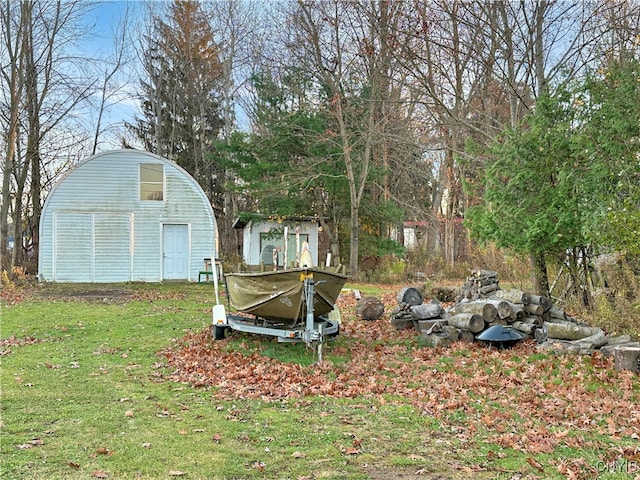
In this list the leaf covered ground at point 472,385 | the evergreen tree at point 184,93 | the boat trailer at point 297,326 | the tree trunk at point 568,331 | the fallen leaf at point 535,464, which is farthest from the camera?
the evergreen tree at point 184,93

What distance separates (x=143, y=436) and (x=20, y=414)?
4.81ft

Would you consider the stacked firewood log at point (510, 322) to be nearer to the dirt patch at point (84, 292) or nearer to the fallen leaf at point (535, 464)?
the fallen leaf at point (535, 464)

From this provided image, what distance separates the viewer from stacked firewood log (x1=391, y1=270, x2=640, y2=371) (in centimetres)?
808

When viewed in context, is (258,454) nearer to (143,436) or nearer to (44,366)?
(143,436)

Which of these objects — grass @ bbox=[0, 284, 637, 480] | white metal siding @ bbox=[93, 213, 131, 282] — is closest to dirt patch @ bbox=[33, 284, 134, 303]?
white metal siding @ bbox=[93, 213, 131, 282]

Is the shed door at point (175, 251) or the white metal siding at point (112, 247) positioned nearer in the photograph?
the white metal siding at point (112, 247)

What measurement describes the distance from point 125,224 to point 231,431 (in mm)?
17522

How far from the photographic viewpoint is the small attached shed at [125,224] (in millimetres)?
20328

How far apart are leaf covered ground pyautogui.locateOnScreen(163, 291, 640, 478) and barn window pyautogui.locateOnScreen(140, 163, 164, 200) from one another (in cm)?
1275

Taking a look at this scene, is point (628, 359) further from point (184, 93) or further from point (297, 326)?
point (184, 93)

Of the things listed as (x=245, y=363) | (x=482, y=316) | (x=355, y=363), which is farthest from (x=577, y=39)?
(x=245, y=363)

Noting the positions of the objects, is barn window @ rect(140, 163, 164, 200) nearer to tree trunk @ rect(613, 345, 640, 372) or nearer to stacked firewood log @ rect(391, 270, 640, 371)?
stacked firewood log @ rect(391, 270, 640, 371)

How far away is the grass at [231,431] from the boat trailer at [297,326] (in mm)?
340

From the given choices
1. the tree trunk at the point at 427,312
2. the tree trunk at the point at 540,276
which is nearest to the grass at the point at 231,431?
the tree trunk at the point at 427,312
